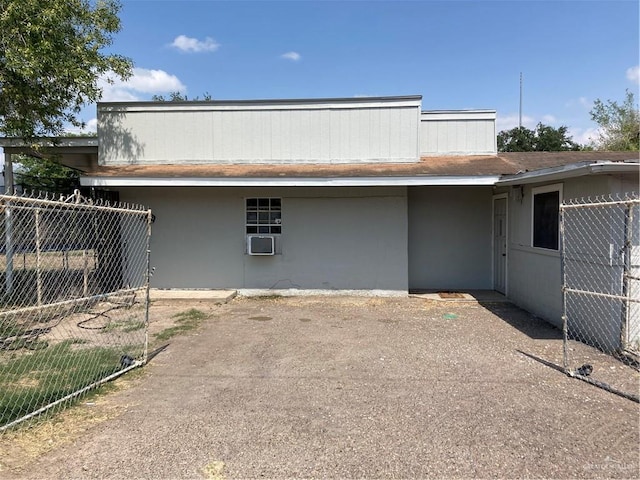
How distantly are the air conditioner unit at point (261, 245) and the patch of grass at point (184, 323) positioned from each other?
78.7 inches

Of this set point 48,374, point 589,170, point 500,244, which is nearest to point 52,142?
point 48,374

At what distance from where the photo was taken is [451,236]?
11.2m

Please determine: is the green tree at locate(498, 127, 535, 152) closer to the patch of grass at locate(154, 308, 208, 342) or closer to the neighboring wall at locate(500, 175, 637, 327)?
the neighboring wall at locate(500, 175, 637, 327)

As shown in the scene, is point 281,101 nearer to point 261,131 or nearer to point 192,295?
point 261,131

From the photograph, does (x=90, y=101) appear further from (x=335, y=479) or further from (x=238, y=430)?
(x=335, y=479)

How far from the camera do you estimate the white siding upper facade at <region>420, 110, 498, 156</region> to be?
1173 cm

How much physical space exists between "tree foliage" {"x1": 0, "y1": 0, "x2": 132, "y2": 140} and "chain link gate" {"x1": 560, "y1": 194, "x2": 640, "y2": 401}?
9.33 meters

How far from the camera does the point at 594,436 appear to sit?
3572 millimetres

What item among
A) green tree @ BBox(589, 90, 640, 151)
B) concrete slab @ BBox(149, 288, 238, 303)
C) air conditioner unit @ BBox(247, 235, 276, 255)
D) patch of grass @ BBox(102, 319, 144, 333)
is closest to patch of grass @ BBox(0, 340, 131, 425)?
patch of grass @ BBox(102, 319, 144, 333)

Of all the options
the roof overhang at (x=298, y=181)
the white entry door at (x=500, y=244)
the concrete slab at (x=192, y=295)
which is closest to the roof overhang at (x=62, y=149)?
the roof overhang at (x=298, y=181)

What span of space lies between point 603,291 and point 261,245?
6.70 m

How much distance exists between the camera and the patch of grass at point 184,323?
7.05 meters

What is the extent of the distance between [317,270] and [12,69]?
7.36m

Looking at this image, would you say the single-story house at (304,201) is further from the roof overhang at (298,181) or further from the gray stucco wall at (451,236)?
the roof overhang at (298,181)
